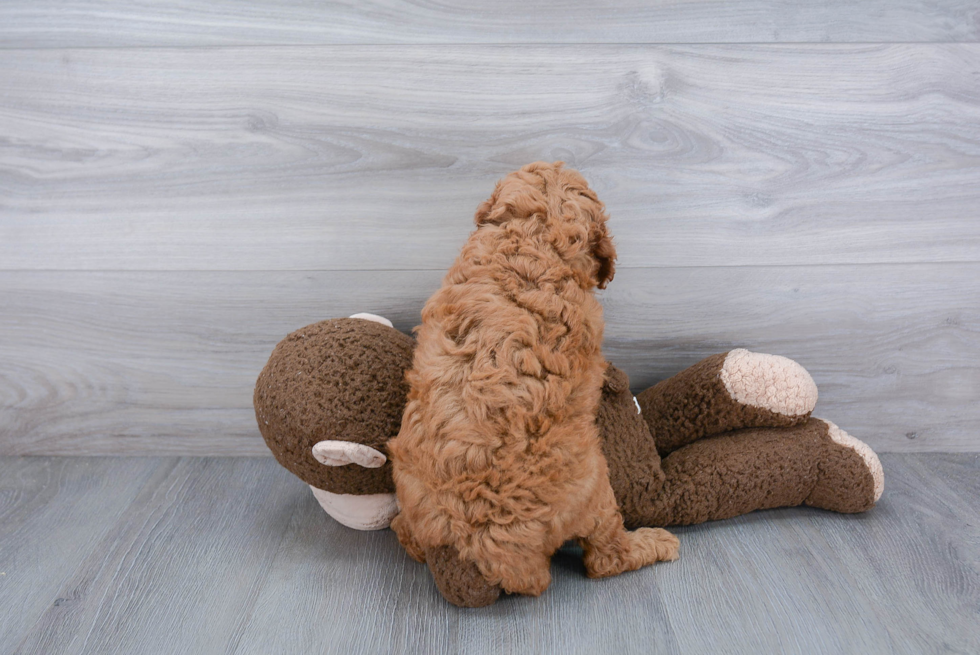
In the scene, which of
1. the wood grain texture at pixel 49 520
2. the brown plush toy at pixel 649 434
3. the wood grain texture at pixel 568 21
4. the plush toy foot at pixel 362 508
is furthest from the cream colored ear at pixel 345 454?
the wood grain texture at pixel 568 21

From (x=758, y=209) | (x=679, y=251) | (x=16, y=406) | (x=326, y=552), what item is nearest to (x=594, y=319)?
(x=679, y=251)

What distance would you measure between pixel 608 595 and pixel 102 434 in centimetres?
116

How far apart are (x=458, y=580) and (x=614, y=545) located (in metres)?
0.26

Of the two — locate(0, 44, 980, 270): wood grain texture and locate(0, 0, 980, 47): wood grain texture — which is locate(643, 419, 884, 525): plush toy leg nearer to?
locate(0, 44, 980, 270): wood grain texture

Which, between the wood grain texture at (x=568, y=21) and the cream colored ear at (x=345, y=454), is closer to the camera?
the cream colored ear at (x=345, y=454)

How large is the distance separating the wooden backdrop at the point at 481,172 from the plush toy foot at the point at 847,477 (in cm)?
21

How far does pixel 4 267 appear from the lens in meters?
1.34

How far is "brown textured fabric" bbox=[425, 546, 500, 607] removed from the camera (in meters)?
0.95

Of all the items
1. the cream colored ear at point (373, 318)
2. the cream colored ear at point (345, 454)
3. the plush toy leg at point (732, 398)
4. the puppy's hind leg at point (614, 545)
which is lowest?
the puppy's hind leg at point (614, 545)

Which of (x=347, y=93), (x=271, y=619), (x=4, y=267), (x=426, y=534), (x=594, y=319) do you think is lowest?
(x=271, y=619)

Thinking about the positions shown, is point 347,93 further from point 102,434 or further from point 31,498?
point 31,498

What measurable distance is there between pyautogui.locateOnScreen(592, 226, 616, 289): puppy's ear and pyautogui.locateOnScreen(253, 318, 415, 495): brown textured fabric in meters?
0.36

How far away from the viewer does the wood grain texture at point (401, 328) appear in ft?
4.29

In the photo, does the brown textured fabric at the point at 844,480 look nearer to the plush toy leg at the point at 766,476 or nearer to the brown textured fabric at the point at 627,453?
the plush toy leg at the point at 766,476
